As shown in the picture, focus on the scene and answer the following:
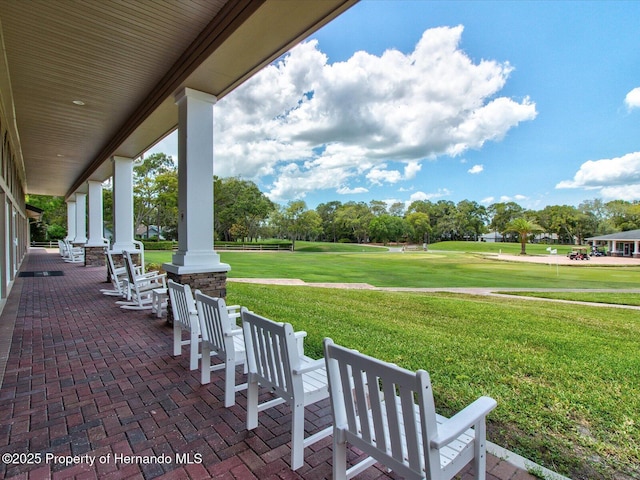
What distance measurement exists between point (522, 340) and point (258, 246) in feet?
112

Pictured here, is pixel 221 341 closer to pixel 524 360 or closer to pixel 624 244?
pixel 524 360

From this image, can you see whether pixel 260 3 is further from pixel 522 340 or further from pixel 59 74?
pixel 522 340

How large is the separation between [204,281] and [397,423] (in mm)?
3771

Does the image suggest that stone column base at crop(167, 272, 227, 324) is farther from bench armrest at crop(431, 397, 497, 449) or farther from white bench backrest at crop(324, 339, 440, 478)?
bench armrest at crop(431, 397, 497, 449)

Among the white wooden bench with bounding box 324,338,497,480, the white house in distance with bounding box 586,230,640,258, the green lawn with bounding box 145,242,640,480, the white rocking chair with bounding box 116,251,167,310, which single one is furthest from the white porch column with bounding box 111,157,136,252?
the white house in distance with bounding box 586,230,640,258

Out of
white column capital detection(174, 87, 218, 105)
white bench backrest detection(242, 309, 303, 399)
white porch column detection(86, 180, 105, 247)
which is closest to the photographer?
white bench backrest detection(242, 309, 303, 399)

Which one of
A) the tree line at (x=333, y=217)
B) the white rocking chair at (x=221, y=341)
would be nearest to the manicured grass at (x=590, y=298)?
the white rocking chair at (x=221, y=341)

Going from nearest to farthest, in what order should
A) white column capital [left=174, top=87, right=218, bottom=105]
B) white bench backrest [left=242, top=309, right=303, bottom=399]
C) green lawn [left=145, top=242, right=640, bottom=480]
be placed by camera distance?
white bench backrest [left=242, top=309, right=303, bottom=399]
green lawn [left=145, top=242, right=640, bottom=480]
white column capital [left=174, top=87, right=218, bottom=105]

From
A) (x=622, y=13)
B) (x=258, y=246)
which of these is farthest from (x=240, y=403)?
(x=258, y=246)

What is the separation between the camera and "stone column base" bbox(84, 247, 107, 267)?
12.3m

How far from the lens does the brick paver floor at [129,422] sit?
6.03ft

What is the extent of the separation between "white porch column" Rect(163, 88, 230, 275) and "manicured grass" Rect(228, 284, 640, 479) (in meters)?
1.80

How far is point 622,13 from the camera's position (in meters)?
10.4

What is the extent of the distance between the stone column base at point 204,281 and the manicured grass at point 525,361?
126 cm
